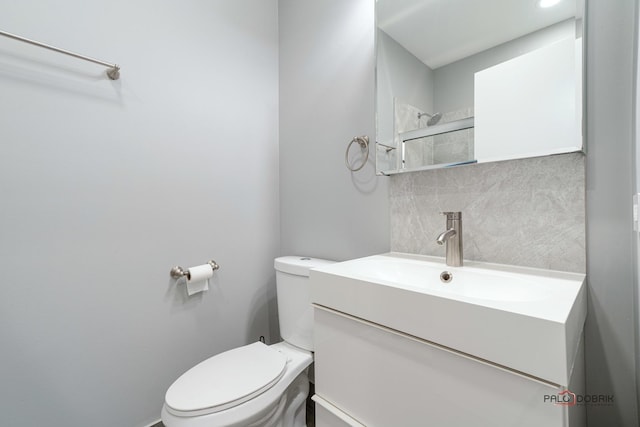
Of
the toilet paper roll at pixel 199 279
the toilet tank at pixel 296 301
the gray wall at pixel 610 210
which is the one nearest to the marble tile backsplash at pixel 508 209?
the gray wall at pixel 610 210

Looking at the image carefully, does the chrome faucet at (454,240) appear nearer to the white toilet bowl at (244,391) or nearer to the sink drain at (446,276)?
the sink drain at (446,276)

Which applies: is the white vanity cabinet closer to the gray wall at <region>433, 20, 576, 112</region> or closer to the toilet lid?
the toilet lid

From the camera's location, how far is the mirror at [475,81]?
0.79 metres

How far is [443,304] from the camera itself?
0.58m

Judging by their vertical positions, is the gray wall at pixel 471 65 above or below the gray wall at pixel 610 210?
above

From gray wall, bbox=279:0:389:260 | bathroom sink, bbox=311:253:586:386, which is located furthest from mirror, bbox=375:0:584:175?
bathroom sink, bbox=311:253:586:386

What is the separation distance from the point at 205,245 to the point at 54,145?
683mm

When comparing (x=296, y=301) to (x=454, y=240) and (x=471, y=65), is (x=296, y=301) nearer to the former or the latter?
(x=454, y=240)

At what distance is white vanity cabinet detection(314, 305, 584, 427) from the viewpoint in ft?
1.64

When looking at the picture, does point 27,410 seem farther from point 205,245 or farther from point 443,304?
point 443,304

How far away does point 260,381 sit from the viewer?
944mm

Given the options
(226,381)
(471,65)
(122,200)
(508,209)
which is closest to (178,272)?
(122,200)

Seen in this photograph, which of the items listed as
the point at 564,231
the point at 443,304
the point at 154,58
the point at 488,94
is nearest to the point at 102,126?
the point at 154,58

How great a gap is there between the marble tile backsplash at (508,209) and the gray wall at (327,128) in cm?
16
